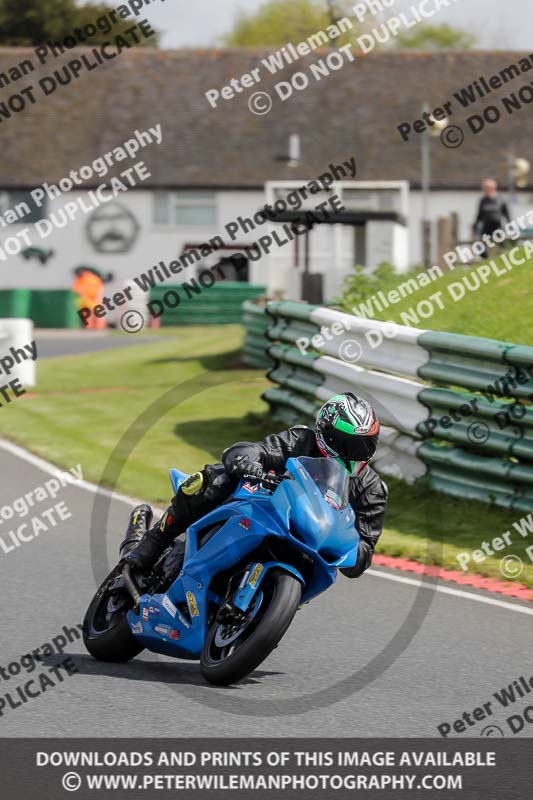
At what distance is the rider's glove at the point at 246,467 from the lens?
A: 6.54 metres

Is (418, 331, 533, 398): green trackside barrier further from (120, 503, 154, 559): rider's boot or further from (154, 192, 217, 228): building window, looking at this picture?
(154, 192, 217, 228): building window

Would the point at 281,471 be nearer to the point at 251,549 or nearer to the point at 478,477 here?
the point at 251,549

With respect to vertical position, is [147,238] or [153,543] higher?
[147,238]

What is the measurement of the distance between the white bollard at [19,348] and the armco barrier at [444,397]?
8.06 m

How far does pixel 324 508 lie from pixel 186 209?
1826 inches

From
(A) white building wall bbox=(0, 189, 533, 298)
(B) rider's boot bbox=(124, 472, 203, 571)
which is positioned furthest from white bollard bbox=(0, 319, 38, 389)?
(A) white building wall bbox=(0, 189, 533, 298)

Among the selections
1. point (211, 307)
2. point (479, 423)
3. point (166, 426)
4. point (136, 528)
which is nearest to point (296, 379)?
point (166, 426)

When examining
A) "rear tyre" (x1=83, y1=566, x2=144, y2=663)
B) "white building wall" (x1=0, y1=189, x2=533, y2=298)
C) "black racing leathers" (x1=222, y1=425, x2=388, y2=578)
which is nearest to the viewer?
"black racing leathers" (x1=222, y1=425, x2=388, y2=578)

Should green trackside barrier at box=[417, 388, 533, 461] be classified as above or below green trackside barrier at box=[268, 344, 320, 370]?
below

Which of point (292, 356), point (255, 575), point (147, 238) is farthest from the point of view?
point (147, 238)

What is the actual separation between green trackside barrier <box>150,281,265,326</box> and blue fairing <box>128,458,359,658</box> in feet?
112

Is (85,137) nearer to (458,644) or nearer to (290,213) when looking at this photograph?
(290,213)

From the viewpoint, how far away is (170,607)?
6918mm

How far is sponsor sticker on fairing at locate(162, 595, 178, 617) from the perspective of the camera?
6.90 m
